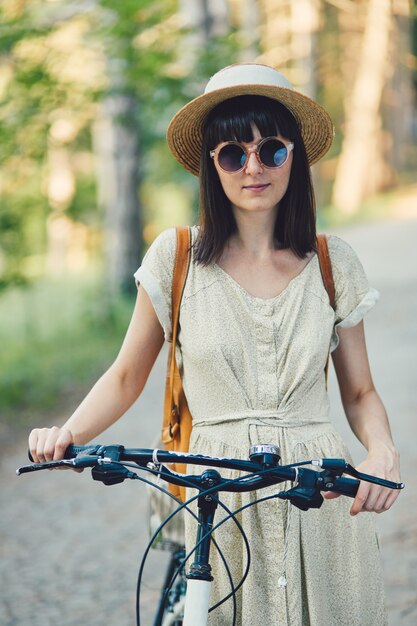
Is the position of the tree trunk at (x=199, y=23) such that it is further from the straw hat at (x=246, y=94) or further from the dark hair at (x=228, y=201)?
the dark hair at (x=228, y=201)

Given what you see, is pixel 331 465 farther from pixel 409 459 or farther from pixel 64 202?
pixel 64 202

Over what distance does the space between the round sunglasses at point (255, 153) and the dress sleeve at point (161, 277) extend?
25cm

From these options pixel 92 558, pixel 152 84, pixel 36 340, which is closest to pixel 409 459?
pixel 92 558

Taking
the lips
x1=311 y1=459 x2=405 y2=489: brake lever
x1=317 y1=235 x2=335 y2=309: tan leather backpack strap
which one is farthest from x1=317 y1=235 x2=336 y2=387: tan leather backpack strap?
x1=311 y1=459 x2=405 y2=489: brake lever

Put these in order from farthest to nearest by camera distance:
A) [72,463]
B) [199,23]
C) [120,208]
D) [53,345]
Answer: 1. [120,208]
2. [53,345]
3. [199,23]
4. [72,463]

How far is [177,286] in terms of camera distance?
2.65 metres

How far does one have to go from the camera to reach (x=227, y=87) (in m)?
2.59

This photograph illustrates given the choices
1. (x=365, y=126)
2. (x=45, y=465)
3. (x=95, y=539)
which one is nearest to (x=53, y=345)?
(x=95, y=539)

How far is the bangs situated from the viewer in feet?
8.64

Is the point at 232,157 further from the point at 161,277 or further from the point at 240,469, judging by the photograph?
the point at 240,469

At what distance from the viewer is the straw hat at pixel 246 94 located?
2605 millimetres

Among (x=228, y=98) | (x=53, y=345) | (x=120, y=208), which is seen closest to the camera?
(x=228, y=98)

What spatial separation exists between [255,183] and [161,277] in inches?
13.4

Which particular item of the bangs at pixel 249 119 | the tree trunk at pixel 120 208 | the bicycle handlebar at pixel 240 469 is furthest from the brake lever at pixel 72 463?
the tree trunk at pixel 120 208
